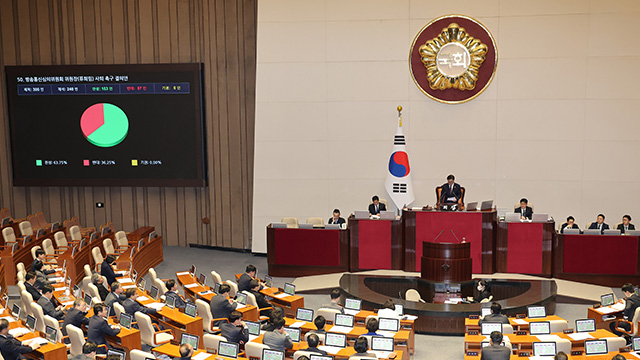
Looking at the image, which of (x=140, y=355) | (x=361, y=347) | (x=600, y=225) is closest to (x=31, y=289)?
(x=140, y=355)

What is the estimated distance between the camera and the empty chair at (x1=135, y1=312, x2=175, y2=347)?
8.46 m

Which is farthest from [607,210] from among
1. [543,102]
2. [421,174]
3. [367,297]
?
[367,297]

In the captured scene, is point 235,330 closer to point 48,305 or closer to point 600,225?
point 48,305

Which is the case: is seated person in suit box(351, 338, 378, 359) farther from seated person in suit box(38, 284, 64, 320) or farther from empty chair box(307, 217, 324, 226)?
empty chair box(307, 217, 324, 226)

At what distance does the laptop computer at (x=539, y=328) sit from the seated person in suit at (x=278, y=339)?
3.08 m

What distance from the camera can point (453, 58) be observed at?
1398 cm

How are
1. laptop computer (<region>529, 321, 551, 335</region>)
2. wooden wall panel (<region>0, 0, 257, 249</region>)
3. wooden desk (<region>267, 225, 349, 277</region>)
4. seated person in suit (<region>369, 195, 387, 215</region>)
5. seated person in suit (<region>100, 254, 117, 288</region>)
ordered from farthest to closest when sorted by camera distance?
wooden wall panel (<region>0, 0, 257, 249</region>) < seated person in suit (<region>369, 195, 387, 215</region>) < wooden desk (<region>267, 225, 349, 277</region>) < seated person in suit (<region>100, 254, 117, 288</region>) < laptop computer (<region>529, 321, 551, 335</region>)

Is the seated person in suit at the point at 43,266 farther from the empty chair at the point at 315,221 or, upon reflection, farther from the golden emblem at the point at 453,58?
the golden emblem at the point at 453,58

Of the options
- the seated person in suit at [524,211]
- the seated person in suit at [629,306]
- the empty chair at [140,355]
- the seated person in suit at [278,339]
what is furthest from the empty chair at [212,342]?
the seated person in suit at [524,211]

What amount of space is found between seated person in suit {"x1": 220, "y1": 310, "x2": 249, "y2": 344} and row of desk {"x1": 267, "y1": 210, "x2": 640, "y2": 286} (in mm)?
5198

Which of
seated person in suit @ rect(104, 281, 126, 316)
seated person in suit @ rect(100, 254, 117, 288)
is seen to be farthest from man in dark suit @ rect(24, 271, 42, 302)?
seated person in suit @ rect(104, 281, 126, 316)

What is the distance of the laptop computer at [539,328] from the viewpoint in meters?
8.27

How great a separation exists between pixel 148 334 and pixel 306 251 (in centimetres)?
511

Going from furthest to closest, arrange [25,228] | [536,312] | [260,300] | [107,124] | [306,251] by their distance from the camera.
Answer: [107,124]
[25,228]
[306,251]
[260,300]
[536,312]
